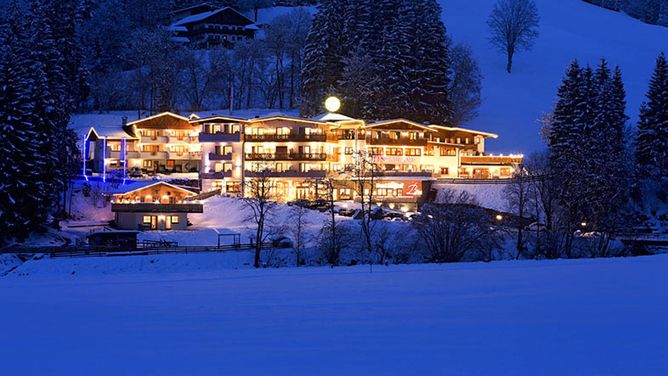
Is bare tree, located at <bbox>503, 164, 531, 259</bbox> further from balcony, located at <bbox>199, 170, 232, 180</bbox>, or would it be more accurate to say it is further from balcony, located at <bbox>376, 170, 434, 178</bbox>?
balcony, located at <bbox>199, 170, 232, 180</bbox>

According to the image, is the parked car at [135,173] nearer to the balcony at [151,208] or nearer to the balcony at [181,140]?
the balcony at [181,140]

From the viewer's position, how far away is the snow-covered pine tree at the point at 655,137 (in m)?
51.0

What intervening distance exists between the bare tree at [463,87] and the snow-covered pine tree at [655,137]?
24.7 m

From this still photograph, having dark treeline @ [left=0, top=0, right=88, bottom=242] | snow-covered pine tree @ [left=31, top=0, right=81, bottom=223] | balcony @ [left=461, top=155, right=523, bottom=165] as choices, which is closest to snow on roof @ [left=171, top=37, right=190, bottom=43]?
snow-covered pine tree @ [left=31, top=0, right=81, bottom=223]

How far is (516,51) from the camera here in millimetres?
99688

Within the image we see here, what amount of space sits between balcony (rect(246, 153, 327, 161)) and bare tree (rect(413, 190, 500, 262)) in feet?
66.9

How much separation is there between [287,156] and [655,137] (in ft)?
98.0

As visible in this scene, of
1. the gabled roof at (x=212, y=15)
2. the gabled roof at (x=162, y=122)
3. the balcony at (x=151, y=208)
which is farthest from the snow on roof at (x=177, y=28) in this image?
the balcony at (x=151, y=208)

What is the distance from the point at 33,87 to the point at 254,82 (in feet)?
158

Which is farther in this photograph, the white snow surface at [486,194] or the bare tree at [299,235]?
the white snow surface at [486,194]

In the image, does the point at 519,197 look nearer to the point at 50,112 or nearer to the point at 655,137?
the point at 655,137

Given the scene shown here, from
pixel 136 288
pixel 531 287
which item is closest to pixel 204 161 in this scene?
pixel 136 288

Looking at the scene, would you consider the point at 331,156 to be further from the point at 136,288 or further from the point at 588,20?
the point at 588,20

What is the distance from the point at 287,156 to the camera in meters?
57.8
